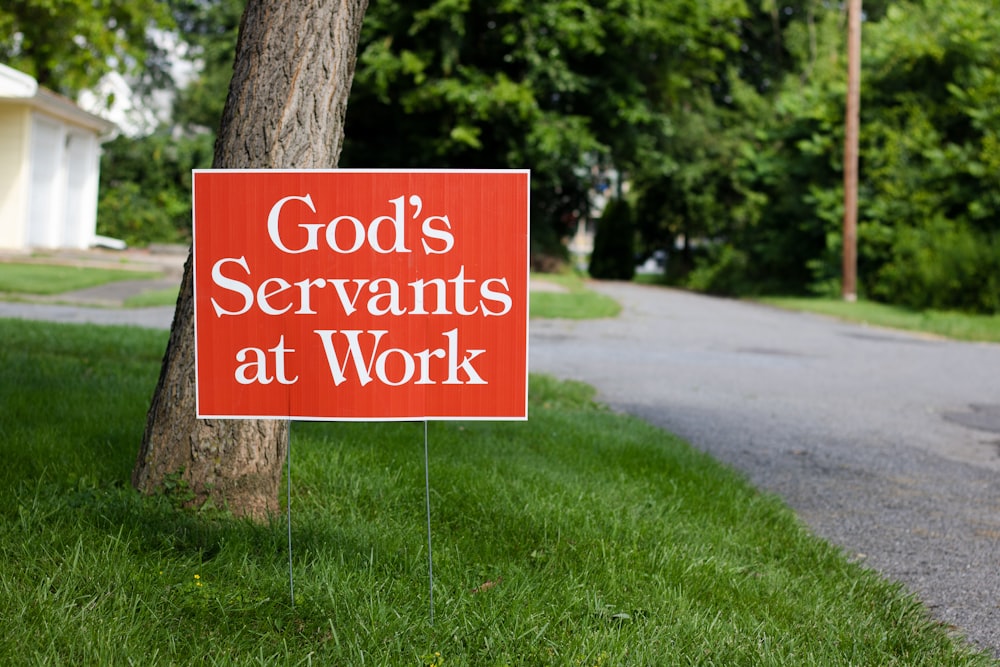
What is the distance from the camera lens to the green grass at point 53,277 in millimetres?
16375

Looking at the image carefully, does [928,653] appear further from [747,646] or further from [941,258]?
[941,258]

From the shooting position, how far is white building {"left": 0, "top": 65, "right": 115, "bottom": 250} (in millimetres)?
22891

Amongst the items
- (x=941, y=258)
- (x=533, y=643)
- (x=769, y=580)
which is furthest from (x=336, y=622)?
(x=941, y=258)

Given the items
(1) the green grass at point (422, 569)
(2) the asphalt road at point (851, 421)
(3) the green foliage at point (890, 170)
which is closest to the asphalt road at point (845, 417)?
(2) the asphalt road at point (851, 421)

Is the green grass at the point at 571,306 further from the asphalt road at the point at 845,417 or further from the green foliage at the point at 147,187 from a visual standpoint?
the green foliage at the point at 147,187

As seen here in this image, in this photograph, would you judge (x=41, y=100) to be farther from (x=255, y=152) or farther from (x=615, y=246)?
(x=615, y=246)

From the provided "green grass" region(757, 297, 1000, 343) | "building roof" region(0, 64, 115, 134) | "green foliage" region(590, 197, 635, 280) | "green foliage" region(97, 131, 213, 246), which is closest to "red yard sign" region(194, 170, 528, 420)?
"green grass" region(757, 297, 1000, 343)

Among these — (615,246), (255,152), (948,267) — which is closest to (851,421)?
(255,152)

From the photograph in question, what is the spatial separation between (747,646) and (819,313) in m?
19.9

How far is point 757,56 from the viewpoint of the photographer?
4469 cm

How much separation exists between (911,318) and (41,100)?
56.6ft

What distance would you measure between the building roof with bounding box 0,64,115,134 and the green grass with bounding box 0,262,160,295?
131 inches

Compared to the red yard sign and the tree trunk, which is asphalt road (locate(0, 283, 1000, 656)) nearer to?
the red yard sign

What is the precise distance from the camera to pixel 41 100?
22672 millimetres
